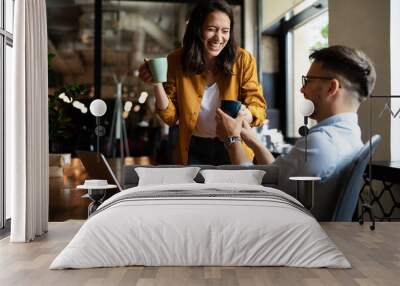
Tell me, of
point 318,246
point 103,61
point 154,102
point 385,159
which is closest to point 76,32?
point 103,61

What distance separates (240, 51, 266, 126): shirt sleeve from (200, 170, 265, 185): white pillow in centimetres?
57

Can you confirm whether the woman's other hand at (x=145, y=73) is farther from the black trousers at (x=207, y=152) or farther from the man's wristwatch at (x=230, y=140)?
the man's wristwatch at (x=230, y=140)

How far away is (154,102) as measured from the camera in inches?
238

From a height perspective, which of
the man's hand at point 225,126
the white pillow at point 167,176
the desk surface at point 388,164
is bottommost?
the white pillow at point 167,176

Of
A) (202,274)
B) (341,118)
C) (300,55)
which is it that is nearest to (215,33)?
(300,55)

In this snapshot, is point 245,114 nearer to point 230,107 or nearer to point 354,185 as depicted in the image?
point 230,107

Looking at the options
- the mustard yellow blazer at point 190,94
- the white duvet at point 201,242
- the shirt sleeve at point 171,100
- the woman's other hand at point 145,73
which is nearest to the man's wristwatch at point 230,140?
the mustard yellow blazer at point 190,94

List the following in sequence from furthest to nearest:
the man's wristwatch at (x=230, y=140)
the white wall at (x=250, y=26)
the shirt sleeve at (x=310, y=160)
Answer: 1. the white wall at (x=250, y=26)
2. the man's wristwatch at (x=230, y=140)
3. the shirt sleeve at (x=310, y=160)

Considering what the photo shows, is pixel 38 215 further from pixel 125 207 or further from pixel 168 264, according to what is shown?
pixel 168 264

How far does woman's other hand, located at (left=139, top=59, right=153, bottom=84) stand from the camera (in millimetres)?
6074

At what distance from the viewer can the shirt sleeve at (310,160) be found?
5750mm

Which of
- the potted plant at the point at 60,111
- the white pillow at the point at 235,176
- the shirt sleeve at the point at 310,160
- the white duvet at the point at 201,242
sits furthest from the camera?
the potted plant at the point at 60,111

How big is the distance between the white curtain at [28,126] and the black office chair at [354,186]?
2.69m

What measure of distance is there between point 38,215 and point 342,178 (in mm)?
2711
